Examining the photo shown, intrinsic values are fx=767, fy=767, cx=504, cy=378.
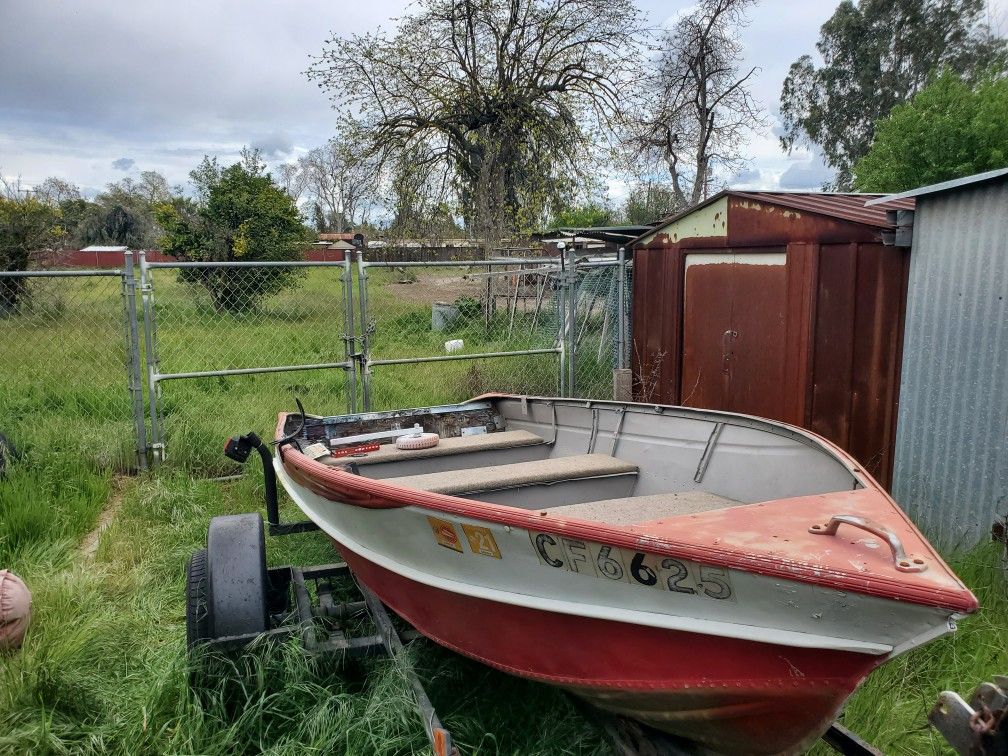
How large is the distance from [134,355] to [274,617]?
3.43m

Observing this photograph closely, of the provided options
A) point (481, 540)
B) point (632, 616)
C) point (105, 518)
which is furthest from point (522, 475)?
point (105, 518)

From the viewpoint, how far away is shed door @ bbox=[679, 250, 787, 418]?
6367 mm

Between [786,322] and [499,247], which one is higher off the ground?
[499,247]

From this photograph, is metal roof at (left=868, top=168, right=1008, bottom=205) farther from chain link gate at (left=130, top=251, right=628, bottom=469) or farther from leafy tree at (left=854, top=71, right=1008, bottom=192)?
leafy tree at (left=854, top=71, right=1008, bottom=192)

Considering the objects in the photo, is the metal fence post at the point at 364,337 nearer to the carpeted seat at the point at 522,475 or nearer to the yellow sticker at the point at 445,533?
the carpeted seat at the point at 522,475

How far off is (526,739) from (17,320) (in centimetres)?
652

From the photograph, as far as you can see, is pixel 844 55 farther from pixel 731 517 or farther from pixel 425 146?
pixel 731 517

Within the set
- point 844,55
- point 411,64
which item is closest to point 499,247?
point 411,64

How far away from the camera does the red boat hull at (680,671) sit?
7.90ft

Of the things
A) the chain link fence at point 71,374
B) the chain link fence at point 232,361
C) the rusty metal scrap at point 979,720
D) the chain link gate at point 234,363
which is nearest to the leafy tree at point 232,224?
the chain link gate at point 234,363

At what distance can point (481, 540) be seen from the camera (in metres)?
2.98

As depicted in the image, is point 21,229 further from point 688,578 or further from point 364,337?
point 688,578

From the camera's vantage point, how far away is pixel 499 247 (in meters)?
16.4

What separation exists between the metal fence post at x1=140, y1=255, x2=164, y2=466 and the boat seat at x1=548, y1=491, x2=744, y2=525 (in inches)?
167
